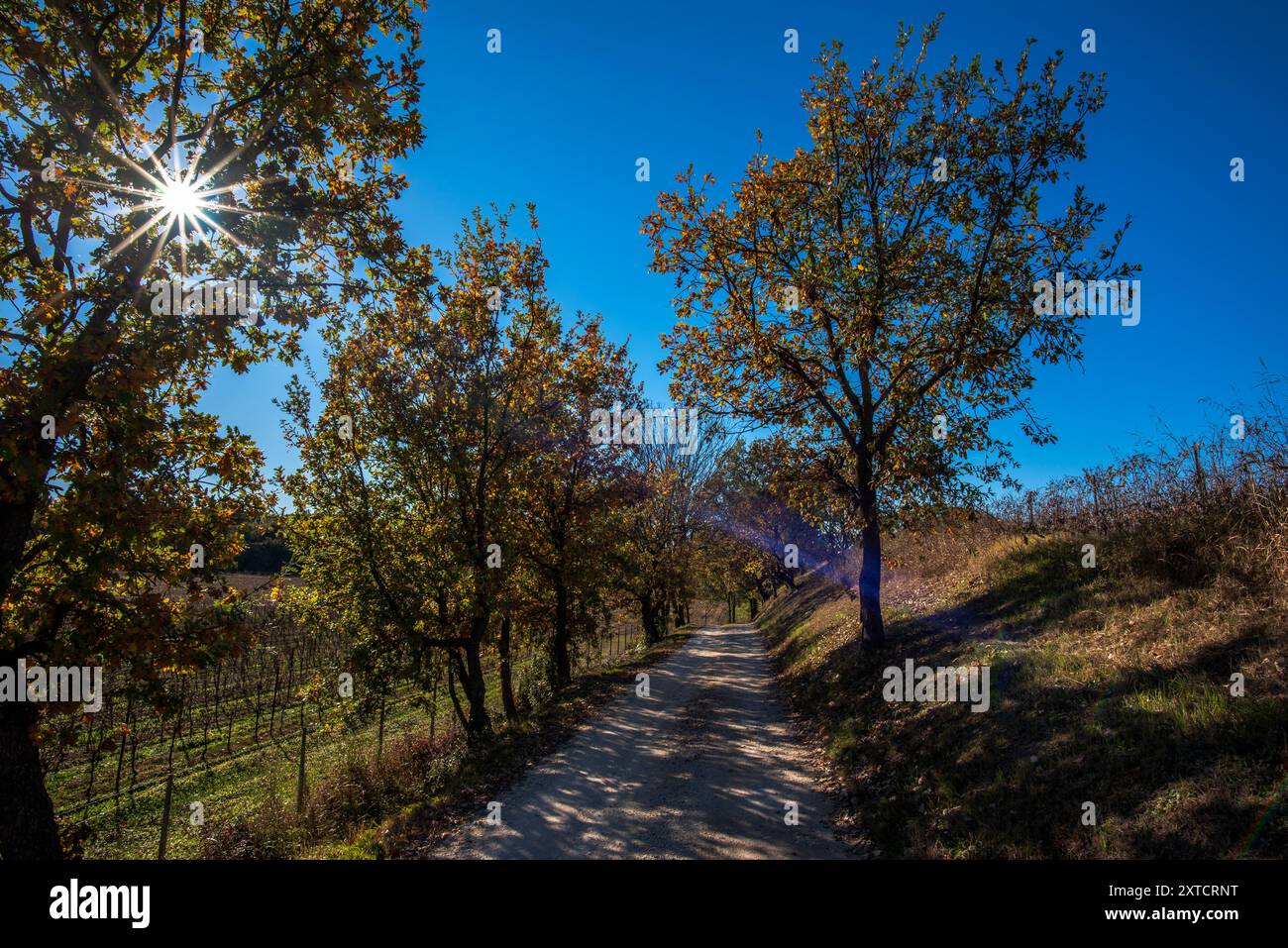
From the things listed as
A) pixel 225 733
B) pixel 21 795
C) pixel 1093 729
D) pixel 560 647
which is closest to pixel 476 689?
pixel 560 647

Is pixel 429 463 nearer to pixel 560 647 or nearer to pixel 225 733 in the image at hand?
pixel 560 647

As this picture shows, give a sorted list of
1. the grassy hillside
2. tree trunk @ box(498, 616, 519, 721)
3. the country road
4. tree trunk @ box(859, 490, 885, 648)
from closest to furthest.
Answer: the grassy hillside, the country road, tree trunk @ box(859, 490, 885, 648), tree trunk @ box(498, 616, 519, 721)

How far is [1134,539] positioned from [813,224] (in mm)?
8919

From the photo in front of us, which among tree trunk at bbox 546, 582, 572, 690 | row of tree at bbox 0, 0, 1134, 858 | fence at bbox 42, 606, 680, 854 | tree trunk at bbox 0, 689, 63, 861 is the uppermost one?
row of tree at bbox 0, 0, 1134, 858

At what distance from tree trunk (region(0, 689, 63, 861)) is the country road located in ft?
13.6

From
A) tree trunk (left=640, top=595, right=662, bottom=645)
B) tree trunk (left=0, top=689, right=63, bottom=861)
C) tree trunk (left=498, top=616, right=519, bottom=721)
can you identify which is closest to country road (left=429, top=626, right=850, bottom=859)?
tree trunk (left=0, top=689, right=63, bottom=861)

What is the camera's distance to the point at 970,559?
54.6ft

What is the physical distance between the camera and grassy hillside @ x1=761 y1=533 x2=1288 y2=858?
192 inches

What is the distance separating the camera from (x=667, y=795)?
892 centimetres

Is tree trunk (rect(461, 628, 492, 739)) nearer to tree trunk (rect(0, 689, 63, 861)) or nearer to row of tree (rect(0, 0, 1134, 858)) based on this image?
row of tree (rect(0, 0, 1134, 858))

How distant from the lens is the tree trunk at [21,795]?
596cm

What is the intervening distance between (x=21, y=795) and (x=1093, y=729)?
11.7 metres
